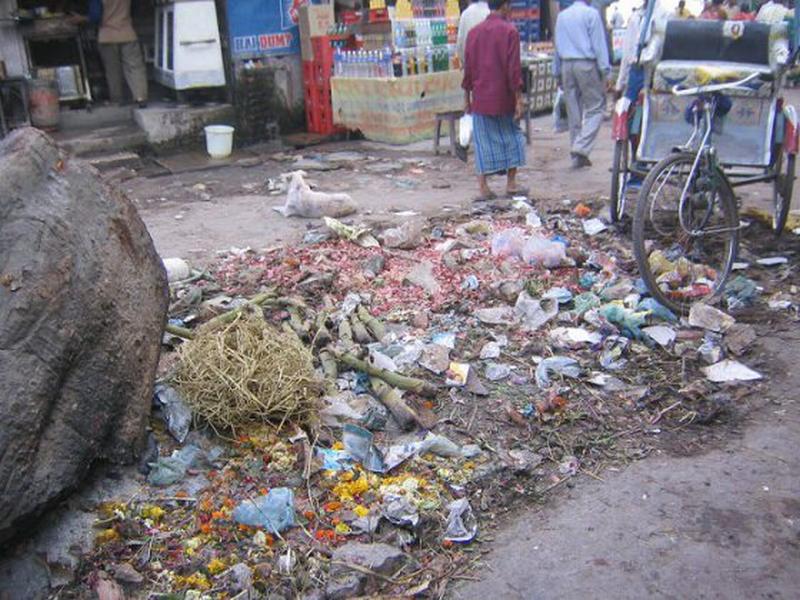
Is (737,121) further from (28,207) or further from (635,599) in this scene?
(28,207)

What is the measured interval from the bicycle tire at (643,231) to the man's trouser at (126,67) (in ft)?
28.4

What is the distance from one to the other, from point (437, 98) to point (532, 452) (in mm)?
8306

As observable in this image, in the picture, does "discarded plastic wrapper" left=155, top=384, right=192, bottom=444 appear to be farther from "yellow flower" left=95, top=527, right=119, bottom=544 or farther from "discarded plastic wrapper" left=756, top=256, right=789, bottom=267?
"discarded plastic wrapper" left=756, top=256, right=789, bottom=267

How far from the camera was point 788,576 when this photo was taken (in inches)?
114

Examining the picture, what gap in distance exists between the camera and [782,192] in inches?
235

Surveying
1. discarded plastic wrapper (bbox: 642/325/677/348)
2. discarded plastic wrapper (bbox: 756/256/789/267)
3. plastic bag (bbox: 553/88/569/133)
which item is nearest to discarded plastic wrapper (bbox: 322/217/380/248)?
discarded plastic wrapper (bbox: 642/325/677/348)

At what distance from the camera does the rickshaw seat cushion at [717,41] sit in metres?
5.84

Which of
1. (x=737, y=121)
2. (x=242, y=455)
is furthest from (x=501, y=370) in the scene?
(x=737, y=121)

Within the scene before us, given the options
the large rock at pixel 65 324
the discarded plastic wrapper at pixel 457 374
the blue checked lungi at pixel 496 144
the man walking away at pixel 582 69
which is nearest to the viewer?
the large rock at pixel 65 324

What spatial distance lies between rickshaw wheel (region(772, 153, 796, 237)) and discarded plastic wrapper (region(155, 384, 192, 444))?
15.1ft

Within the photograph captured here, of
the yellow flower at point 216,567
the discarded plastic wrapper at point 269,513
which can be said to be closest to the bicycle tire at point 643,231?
the discarded plastic wrapper at point 269,513

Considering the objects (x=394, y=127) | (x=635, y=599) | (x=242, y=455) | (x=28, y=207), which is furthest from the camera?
(x=394, y=127)

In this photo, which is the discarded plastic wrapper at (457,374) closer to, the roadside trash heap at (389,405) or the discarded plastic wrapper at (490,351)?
the roadside trash heap at (389,405)

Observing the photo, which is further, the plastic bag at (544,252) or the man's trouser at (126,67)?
the man's trouser at (126,67)
